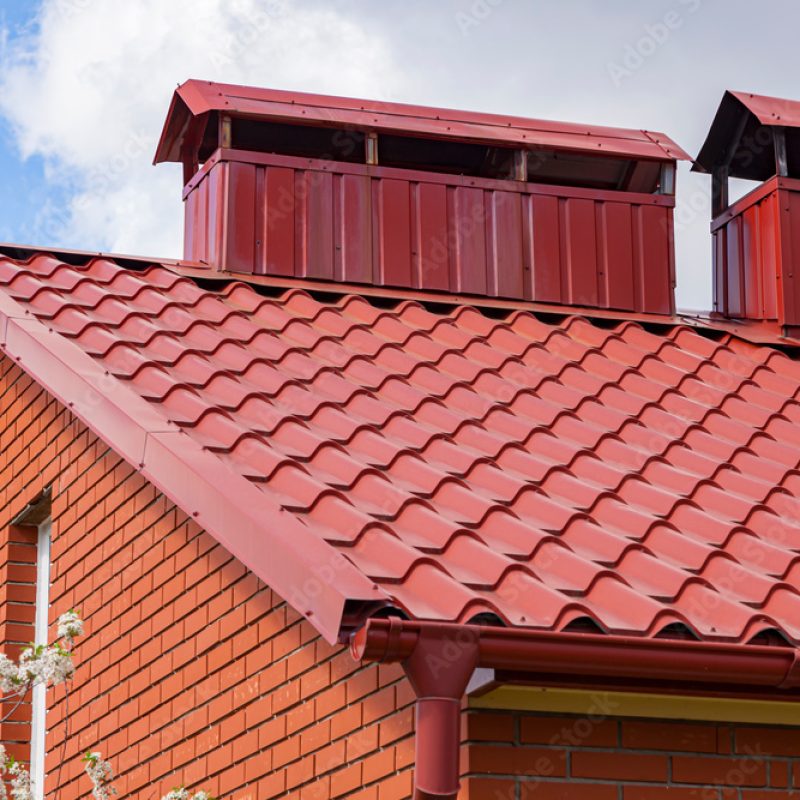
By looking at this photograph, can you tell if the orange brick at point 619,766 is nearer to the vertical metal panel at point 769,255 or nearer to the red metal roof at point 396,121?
the vertical metal panel at point 769,255

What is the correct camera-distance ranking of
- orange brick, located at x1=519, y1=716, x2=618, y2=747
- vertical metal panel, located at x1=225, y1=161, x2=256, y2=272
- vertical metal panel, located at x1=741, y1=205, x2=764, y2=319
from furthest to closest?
1. vertical metal panel, located at x1=741, y1=205, x2=764, y2=319
2. vertical metal panel, located at x1=225, y1=161, x2=256, y2=272
3. orange brick, located at x1=519, y1=716, x2=618, y2=747

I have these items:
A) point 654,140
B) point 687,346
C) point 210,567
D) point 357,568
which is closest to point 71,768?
point 210,567

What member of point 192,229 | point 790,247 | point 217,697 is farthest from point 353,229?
point 217,697

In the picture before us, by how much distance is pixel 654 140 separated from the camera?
9.19 meters

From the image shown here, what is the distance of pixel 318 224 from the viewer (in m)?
8.22

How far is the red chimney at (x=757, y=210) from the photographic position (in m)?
8.76

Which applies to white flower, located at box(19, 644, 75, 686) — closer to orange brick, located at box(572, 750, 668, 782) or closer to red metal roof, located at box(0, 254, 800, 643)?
red metal roof, located at box(0, 254, 800, 643)

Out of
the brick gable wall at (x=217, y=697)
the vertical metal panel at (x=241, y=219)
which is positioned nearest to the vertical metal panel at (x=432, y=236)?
the vertical metal panel at (x=241, y=219)

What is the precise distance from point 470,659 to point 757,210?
18.7ft

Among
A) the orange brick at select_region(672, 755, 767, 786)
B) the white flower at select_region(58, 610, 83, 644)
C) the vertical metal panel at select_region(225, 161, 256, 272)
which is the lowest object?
the orange brick at select_region(672, 755, 767, 786)

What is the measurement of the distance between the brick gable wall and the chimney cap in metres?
4.37

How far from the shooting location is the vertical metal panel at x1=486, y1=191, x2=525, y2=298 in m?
8.35

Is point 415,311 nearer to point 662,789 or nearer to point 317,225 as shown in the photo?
point 317,225

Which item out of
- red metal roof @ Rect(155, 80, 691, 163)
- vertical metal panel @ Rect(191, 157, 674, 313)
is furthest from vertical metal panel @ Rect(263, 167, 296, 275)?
red metal roof @ Rect(155, 80, 691, 163)
